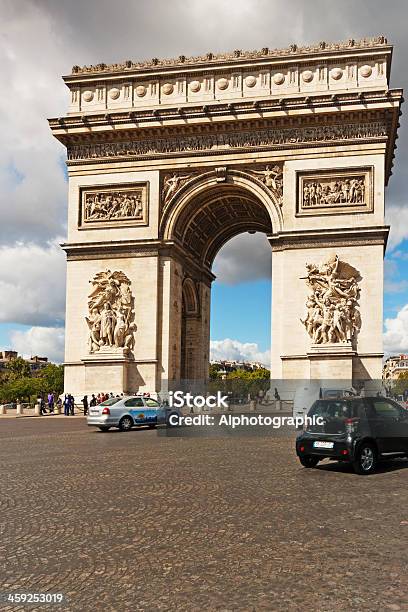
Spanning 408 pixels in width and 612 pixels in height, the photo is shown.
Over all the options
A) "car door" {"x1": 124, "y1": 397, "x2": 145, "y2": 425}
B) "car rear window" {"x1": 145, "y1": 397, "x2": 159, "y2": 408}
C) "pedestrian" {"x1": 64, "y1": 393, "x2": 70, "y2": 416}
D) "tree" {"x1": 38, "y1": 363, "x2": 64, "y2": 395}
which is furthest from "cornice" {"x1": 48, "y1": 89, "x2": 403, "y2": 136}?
"tree" {"x1": 38, "y1": 363, "x2": 64, "y2": 395}

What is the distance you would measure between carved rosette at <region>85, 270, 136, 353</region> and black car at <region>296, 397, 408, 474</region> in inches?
847

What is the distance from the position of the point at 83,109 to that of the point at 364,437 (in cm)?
2792

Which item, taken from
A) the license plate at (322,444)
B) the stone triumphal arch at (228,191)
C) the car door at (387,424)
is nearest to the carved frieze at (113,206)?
the stone triumphal arch at (228,191)

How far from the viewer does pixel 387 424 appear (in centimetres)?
1307

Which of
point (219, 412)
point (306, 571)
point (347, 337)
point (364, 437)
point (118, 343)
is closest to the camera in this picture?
point (306, 571)

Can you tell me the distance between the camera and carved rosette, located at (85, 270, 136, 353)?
34.0 meters

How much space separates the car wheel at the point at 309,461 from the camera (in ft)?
42.2

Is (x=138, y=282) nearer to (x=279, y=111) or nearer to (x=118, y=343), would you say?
(x=118, y=343)

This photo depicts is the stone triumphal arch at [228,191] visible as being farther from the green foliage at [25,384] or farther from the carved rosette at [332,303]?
the green foliage at [25,384]

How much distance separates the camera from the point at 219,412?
20047 mm

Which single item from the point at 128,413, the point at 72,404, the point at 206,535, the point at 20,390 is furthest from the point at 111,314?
the point at 20,390

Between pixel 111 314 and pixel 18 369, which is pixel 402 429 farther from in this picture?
pixel 18 369

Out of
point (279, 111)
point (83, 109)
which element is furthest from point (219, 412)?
point (83, 109)

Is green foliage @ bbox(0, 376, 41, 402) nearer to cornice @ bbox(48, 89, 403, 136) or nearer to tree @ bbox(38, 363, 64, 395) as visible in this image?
tree @ bbox(38, 363, 64, 395)
